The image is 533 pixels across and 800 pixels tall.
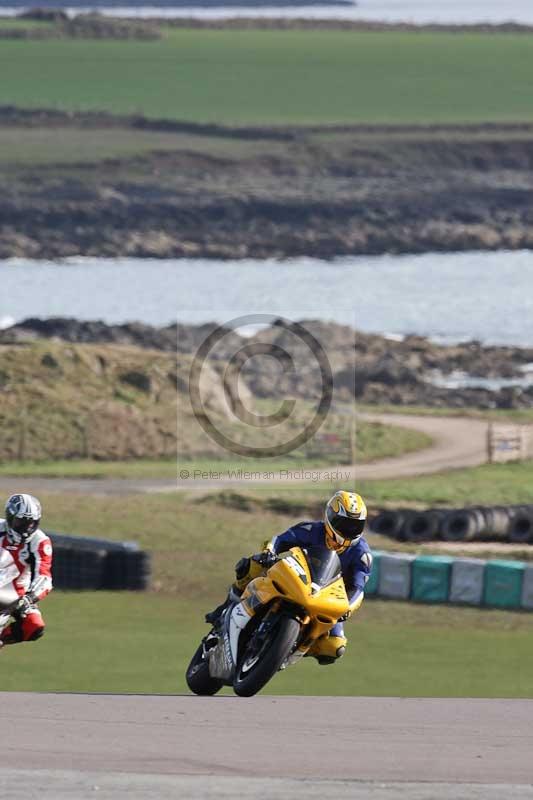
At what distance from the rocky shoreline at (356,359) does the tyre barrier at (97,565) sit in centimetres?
3544

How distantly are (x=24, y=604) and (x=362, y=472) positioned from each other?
3269 cm

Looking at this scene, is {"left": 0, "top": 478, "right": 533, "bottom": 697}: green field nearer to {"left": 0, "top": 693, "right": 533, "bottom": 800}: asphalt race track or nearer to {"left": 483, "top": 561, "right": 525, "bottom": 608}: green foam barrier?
{"left": 483, "top": 561, "right": 525, "bottom": 608}: green foam barrier

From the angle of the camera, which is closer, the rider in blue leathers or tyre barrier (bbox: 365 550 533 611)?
the rider in blue leathers

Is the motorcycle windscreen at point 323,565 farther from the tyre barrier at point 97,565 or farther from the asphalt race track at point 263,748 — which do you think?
the tyre barrier at point 97,565

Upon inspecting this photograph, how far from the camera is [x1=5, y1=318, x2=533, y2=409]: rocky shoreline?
66.2 meters

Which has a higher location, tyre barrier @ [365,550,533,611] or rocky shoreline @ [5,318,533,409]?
rocky shoreline @ [5,318,533,409]

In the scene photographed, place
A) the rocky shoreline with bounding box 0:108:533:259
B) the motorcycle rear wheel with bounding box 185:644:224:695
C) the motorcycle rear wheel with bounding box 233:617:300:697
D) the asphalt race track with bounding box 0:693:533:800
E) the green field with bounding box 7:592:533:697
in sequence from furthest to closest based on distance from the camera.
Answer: the rocky shoreline with bounding box 0:108:533:259, the green field with bounding box 7:592:533:697, the motorcycle rear wheel with bounding box 185:644:224:695, the motorcycle rear wheel with bounding box 233:617:300:697, the asphalt race track with bounding box 0:693:533:800

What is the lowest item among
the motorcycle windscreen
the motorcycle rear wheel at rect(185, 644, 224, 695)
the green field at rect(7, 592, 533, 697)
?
the green field at rect(7, 592, 533, 697)

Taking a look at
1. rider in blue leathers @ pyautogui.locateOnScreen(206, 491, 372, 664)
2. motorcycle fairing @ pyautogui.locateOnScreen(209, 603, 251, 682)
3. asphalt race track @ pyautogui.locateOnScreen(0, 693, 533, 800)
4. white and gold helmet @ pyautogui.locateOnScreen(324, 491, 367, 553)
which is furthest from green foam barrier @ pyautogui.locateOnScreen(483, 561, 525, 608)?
white and gold helmet @ pyautogui.locateOnScreen(324, 491, 367, 553)

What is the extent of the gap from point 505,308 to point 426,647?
7598cm

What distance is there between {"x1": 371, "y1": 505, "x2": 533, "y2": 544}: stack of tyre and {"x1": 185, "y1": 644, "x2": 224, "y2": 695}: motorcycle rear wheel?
65.2ft

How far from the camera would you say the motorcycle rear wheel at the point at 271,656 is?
14.3m

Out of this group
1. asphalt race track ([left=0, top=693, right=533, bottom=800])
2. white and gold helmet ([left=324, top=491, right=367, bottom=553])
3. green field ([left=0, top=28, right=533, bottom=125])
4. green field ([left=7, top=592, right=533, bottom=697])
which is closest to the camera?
asphalt race track ([left=0, top=693, right=533, bottom=800])

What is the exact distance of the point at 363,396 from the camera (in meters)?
Result: 67.4
